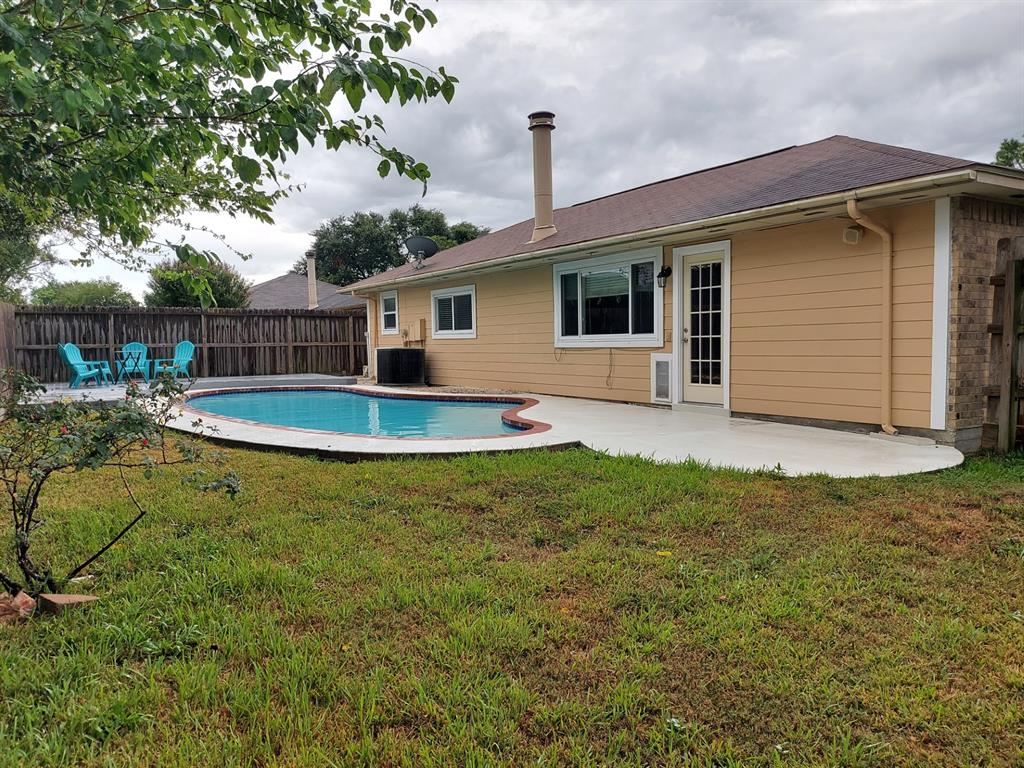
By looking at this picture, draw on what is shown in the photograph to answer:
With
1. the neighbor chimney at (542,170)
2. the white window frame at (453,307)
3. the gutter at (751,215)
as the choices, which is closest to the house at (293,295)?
the white window frame at (453,307)

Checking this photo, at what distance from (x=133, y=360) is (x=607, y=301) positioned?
11.5m

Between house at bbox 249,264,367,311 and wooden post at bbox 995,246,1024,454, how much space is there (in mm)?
22876

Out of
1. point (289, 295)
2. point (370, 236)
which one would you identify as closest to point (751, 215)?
point (289, 295)

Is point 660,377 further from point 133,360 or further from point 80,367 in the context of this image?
point 133,360

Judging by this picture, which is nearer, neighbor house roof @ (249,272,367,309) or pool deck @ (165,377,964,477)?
pool deck @ (165,377,964,477)

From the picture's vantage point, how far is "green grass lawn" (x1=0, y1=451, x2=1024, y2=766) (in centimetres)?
172

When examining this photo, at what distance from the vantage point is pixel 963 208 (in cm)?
570

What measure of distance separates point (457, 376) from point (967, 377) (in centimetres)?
921

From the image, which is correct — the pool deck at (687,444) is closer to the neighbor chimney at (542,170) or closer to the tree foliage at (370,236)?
the neighbor chimney at (542,170)

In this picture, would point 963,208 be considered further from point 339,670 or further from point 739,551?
point 339,670

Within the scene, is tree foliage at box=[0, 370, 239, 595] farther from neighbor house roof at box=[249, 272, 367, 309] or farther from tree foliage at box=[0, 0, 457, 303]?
neighbor house roof at box=[249, 272, 367, 309]

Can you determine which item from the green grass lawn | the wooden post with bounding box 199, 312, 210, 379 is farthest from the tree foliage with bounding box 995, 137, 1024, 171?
the wooden post with bounding box 199, 312, 210, 379

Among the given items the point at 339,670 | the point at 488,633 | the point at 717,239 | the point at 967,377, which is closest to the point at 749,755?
the point at 488,633

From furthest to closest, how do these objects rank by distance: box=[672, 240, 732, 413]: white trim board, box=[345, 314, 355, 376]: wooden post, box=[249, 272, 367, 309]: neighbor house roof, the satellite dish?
box=[249, 272, 367, 309]: neighbor house roof → box=[345, 314, 355, 376]: wooden post → the satellite dish → box=[672, 240, 732, 413]: white trim board
